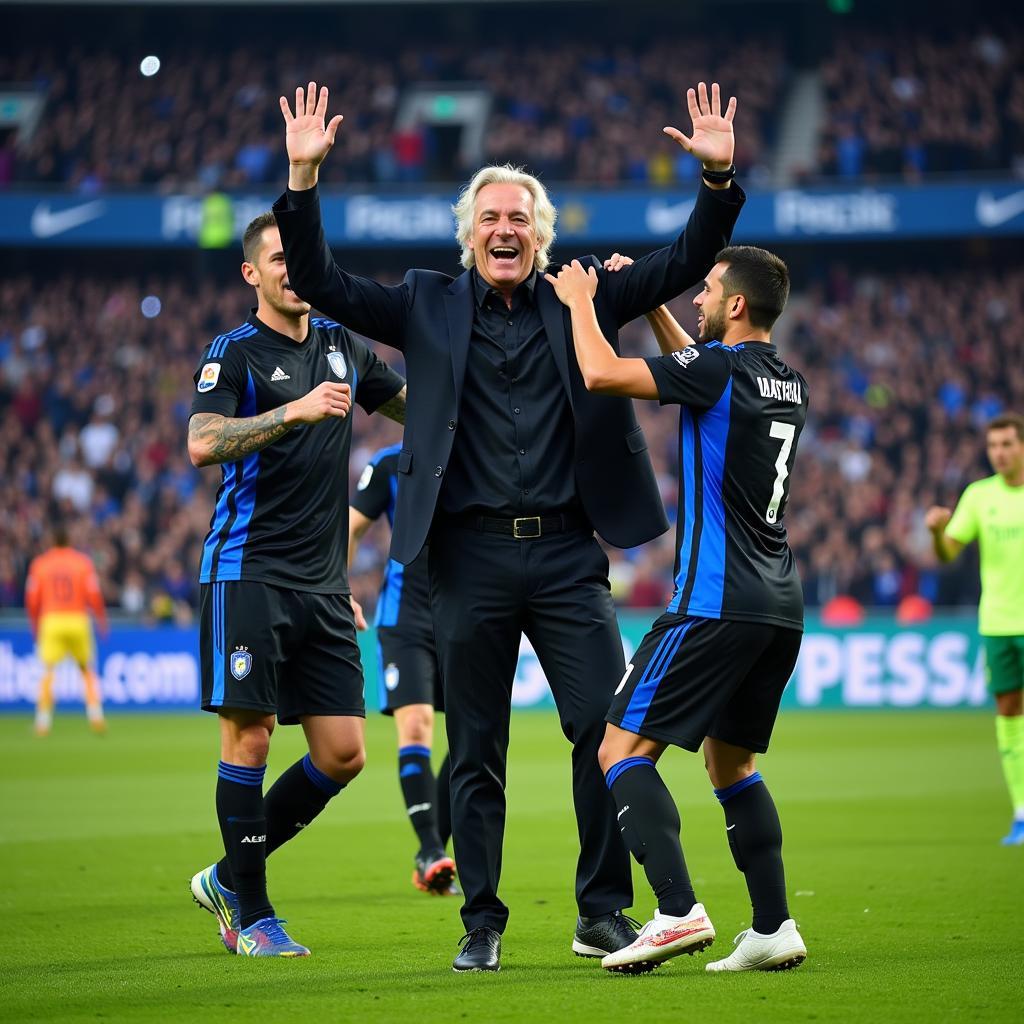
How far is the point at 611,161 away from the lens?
3247cm

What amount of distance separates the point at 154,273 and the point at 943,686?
19.5 m

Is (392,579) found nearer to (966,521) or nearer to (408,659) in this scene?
(408,659)

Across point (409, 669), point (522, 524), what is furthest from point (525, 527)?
point (409, 669)

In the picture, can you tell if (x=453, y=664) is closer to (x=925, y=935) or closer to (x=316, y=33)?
A: (x=925, y=935)

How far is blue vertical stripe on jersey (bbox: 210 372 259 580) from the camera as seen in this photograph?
20.1ft

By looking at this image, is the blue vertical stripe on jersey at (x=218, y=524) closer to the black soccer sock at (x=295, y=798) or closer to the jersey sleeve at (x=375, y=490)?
the black soccer sock at (x=295, y=798)

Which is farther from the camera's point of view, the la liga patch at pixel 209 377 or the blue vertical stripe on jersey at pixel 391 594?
the blue vertical stripe on jersey at pixel 391 594

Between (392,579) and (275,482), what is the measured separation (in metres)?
2.65

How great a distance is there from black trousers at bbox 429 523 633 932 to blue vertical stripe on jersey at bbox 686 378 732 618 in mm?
444

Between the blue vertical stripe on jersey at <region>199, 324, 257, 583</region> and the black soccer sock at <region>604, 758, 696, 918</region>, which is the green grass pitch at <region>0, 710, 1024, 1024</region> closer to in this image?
the black soccer sock at <region>604, 758, 696, 918</region>

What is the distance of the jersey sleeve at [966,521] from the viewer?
9992 mm

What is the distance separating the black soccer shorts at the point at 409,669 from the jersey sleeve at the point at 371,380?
208 centimetres

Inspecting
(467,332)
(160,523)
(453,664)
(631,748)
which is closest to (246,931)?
(453,664)

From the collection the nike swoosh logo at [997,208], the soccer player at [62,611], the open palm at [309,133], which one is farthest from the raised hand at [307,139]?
the nike swoosh logo at [997,208]
